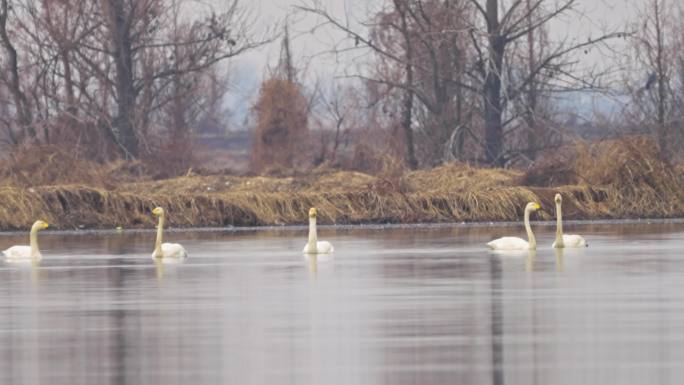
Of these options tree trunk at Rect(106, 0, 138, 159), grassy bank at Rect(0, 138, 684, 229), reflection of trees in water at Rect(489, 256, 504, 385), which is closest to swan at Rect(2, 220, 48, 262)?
reflection of trees in water at Rect(489, 256, 504, 385)

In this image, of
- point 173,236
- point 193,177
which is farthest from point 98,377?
point 193,177

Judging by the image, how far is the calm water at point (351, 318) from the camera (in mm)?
12773

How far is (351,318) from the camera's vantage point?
16594 millimetres

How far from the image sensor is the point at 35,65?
48219mm

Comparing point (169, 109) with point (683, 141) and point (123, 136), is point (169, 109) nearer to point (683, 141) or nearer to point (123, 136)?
point (123, 136)

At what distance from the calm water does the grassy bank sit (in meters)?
9.77

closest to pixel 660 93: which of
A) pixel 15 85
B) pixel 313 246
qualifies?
pixel 15 85

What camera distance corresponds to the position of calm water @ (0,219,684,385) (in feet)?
41.9

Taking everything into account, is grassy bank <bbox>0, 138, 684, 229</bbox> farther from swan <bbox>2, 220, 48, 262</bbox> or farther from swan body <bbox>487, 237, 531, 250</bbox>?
swan body <bbox>487, 237, 531, 250</bbox>

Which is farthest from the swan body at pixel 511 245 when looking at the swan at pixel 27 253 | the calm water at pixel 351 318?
the swan at pixel 27 253

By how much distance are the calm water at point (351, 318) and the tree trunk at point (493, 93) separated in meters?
18.2

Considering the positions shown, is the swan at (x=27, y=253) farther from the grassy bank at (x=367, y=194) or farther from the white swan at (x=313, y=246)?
the grassy bank at (x=367, y=194)

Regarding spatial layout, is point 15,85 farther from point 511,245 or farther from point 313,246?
point 511,245

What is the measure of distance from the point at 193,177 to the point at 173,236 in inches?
302
